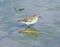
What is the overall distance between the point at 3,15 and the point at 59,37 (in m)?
3.56

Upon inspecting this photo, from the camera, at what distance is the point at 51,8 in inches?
473

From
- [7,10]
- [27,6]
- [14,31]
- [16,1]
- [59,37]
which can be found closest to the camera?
[59,37]

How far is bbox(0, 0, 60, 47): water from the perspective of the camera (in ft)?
25.7

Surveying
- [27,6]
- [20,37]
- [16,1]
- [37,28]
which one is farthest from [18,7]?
[20,37]

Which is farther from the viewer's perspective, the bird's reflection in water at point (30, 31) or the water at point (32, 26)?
the bird's reflection in water at point (30, 31)

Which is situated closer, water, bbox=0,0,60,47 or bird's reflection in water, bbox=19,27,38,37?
water, bbox=0,0,60,47

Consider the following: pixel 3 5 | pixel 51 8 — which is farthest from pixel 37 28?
pixel 3 5

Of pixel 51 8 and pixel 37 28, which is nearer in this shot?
pixel 37 28

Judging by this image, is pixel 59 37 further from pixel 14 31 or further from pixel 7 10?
pixel 7 10

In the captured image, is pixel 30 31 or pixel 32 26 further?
pixel 32 26

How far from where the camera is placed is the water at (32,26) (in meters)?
7.83

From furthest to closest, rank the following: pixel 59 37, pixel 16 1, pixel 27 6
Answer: pixel 16 1 < pixel 27 6 < pixel 59 37

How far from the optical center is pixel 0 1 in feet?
45.4

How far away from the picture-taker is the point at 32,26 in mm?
9250
